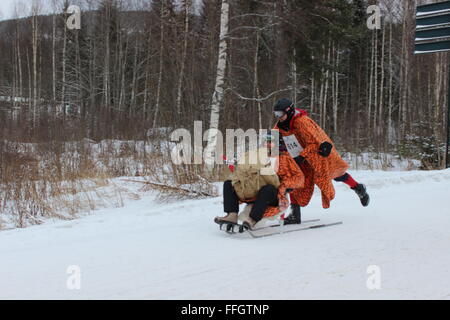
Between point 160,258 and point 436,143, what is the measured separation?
1101cm

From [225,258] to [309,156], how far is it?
1620 millimetres

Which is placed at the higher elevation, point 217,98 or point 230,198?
point 217,98

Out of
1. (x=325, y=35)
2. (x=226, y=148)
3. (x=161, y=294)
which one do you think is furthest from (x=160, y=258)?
(x=325, y=35)

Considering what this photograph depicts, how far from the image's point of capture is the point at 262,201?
426cm

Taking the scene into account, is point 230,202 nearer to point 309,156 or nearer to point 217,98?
point 309,156

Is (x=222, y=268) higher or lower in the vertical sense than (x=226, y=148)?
lower

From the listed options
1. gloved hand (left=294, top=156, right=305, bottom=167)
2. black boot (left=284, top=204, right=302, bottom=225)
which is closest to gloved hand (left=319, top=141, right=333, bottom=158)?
gloved hand (left=294, top=156, right=305, bottom=167)

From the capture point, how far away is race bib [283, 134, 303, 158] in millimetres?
4754

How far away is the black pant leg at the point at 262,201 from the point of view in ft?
13.9

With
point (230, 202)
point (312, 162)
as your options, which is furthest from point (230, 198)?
point (312, 162)

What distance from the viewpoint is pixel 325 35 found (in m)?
14.4

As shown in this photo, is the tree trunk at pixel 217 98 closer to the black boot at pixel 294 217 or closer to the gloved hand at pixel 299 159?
the black boot at pixel 294 217

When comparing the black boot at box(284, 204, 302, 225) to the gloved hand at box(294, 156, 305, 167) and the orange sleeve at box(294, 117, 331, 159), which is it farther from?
the orange sleeve at box(294, 117, 331, 159)
